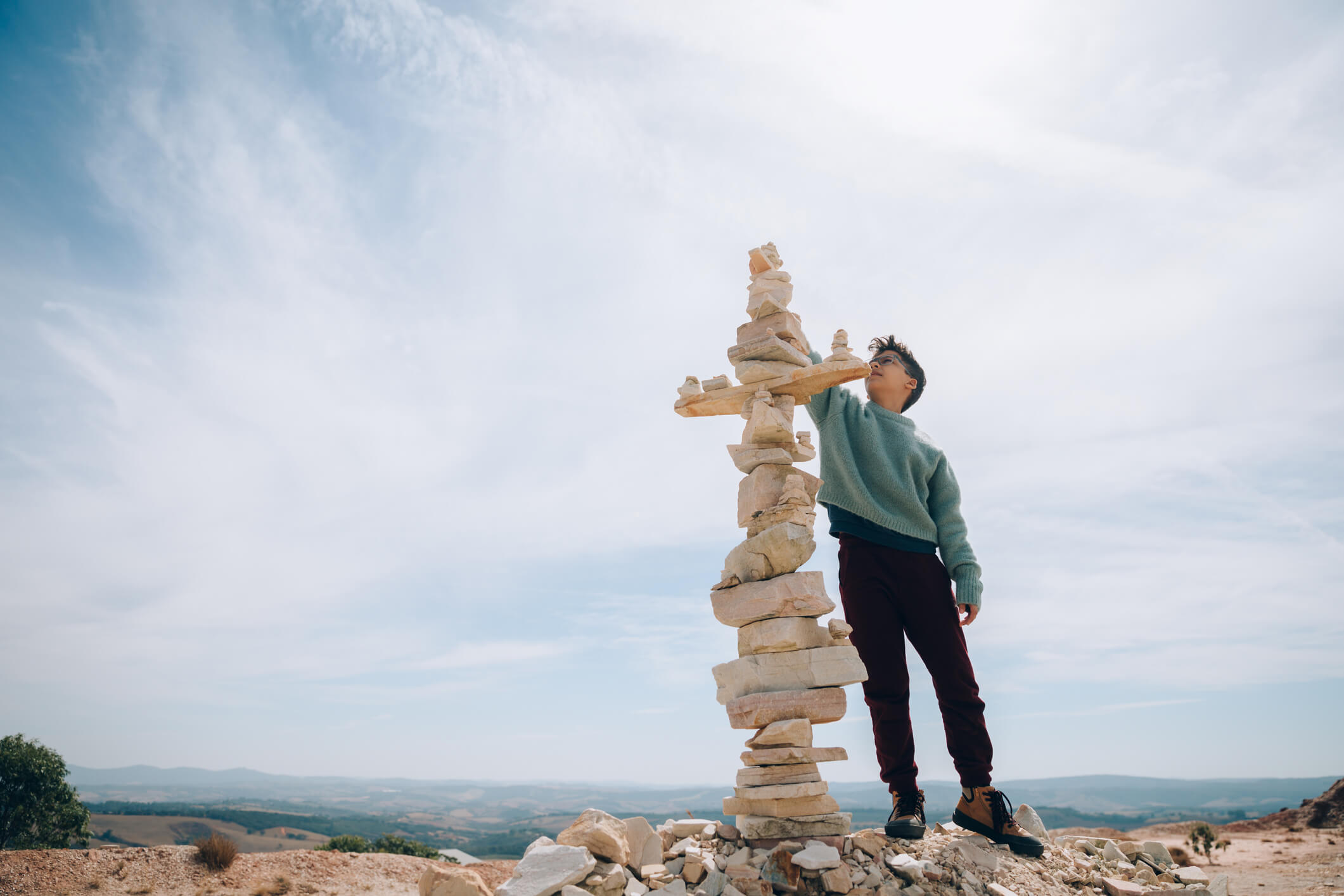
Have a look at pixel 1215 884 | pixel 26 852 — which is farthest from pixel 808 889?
pixel 26 852

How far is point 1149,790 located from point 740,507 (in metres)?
240

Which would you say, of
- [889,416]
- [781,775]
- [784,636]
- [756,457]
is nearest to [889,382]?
[889,416]

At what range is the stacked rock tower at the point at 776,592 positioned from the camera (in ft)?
17.0

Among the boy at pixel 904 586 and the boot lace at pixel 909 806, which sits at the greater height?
the boy at pixel 904 586

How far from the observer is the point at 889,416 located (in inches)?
253

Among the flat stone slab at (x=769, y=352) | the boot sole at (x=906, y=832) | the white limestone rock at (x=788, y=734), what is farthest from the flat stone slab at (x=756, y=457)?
the boot sole at (x=906, y=832)

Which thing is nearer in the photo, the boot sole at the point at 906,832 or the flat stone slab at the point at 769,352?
the boot sole at the point at 906,832

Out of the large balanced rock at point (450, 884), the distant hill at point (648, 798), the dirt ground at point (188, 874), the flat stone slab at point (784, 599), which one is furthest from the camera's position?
the distant hill at point (648, 798)

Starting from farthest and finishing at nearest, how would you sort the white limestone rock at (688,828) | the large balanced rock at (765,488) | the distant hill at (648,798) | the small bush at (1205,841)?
the distant hill at (648,798) < the small bush at (1205,841) < the large balanced rock at (765,488) < the white limestone rock at (688,828)

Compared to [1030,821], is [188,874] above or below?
below

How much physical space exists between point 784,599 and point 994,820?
2503 millimetres

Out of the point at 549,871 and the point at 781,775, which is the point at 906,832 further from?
the point at 549,871

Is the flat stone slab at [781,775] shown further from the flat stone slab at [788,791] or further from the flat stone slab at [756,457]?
the flat stone slab at [756,457]

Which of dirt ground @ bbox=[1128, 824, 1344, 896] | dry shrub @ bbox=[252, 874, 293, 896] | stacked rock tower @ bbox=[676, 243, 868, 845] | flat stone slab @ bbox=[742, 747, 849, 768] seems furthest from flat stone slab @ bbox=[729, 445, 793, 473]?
dry shrub @ bbox=[252, 874, 293, 896]
